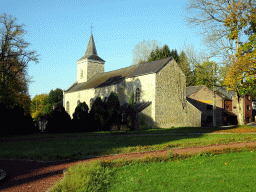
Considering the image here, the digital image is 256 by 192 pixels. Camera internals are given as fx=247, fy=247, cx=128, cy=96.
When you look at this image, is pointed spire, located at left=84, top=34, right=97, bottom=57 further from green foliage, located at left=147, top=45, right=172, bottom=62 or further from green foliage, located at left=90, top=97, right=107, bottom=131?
green foliage, located at left=90, top=97, right=107, bottom=131

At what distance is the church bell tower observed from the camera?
4847 cm

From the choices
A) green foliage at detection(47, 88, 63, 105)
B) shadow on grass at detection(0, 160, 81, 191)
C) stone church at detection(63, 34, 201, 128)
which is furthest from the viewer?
green foliage at detection(47, 88, 63, 105)

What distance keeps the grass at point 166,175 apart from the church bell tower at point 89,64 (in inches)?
1618

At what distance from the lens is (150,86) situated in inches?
1314

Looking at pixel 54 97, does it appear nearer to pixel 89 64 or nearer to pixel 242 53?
pixel 89 64

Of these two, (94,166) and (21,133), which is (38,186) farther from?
(21,133)

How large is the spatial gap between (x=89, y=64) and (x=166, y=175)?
142 feet

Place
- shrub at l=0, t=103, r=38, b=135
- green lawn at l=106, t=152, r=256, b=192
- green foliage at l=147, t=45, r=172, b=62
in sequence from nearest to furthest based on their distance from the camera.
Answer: green lawn at l=106, t=152, r=256, b=192 → shrub at l=0, t=103, r=38, b=135 → green foliage at l=147, t=45, r=172, b=62

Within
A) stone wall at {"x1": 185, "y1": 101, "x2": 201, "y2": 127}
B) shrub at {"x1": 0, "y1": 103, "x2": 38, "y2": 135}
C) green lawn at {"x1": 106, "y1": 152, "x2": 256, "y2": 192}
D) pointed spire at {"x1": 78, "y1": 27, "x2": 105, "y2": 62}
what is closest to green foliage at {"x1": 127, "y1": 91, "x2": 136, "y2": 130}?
stone wall at {"x1": 185, "y1": 101, "x2": 201, "y2": 127}

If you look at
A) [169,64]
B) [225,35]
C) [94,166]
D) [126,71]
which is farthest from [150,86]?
[94,166]

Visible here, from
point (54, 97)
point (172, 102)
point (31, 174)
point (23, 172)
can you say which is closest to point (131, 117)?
point (172, 102)

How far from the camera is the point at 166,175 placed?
6922 mm

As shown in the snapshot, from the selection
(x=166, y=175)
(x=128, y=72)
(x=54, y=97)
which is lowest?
(x=166, y=175)

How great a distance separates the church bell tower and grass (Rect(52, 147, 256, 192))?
4109 centimetres
